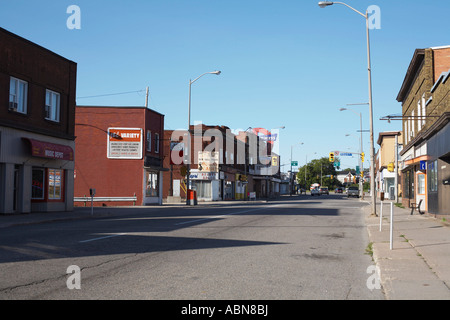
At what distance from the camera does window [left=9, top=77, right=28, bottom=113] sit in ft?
74.8

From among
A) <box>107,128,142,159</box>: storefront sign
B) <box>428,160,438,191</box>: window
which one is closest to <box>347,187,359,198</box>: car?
<box>107,128,142,159</box>: storefront sign

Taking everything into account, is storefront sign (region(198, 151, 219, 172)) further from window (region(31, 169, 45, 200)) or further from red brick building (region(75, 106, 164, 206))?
window (region(31, 169, 45, 200))

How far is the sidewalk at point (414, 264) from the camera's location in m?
6.62

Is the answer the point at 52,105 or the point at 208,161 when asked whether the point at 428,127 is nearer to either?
the point at 52,105

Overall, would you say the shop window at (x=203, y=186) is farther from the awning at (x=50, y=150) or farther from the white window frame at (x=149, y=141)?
the awning at (x=50, y=150)

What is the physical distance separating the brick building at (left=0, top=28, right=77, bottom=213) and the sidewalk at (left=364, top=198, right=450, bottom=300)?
17202mm

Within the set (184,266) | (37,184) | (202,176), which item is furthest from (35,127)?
(202,176)

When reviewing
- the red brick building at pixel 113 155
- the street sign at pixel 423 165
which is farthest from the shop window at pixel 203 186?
the street sign at pixel 423 165

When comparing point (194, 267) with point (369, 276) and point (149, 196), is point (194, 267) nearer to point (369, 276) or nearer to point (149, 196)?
point (369, 276)

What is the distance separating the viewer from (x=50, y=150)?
24.8 metres
